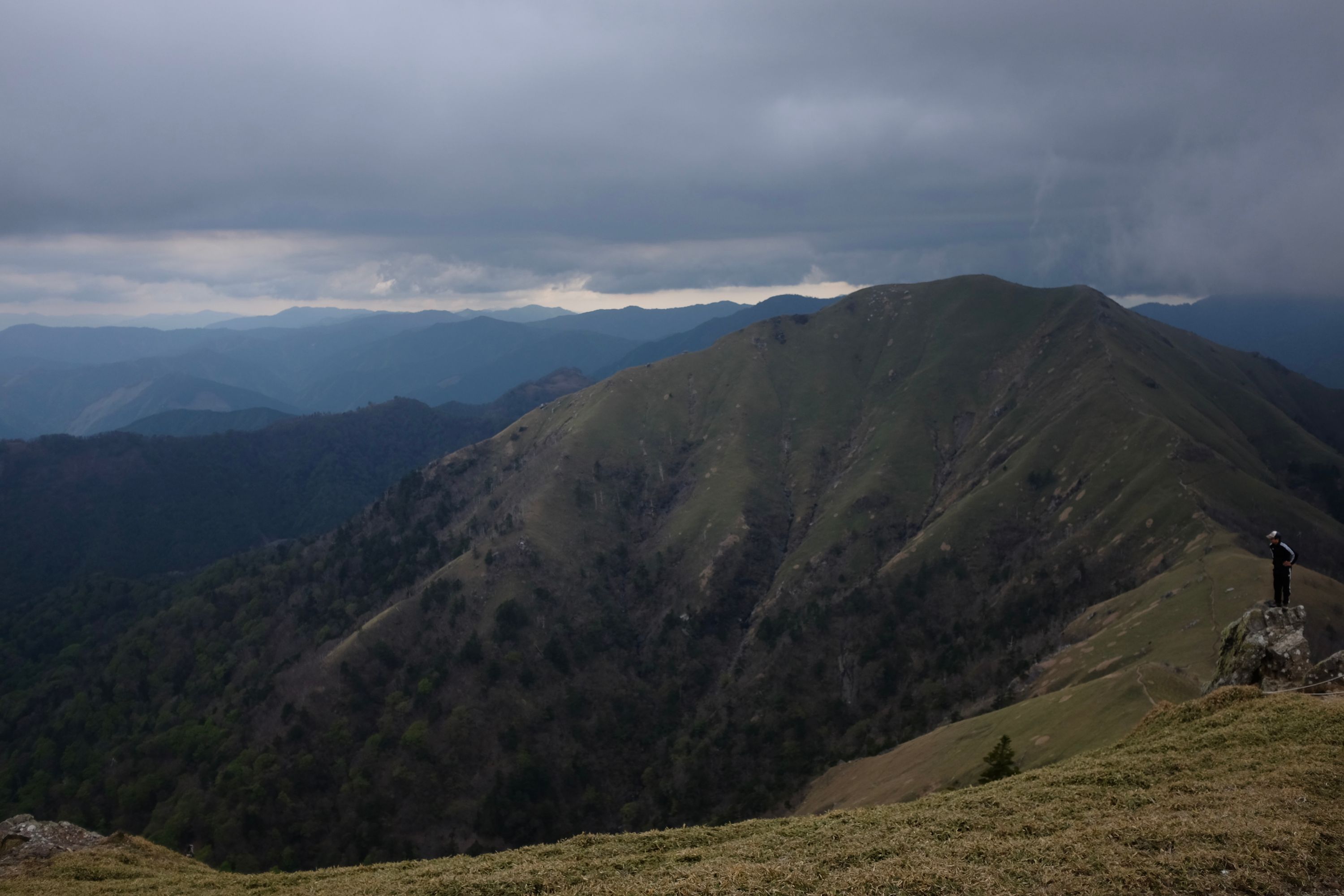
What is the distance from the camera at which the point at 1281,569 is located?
3894 cm

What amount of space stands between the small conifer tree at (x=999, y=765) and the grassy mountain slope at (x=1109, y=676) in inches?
125

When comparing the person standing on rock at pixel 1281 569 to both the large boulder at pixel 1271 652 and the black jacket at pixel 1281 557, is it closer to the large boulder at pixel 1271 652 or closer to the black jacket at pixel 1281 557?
the black jacket at pixel 1281 557

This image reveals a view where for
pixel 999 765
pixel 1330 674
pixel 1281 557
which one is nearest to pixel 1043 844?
pixel 1330 674

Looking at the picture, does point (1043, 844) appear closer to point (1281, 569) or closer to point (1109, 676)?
point (1281, 569)

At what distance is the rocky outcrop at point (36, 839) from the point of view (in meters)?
44.4

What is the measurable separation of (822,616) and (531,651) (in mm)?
76299

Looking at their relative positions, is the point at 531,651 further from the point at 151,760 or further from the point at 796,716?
the point at 151,760

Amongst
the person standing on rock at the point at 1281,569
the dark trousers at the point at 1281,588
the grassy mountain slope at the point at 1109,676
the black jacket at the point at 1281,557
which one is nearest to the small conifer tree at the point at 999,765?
the grassy mountain slope at the point at 1109,676

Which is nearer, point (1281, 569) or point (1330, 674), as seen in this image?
point (1330, 674)

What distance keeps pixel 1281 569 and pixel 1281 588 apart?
6.88 feet

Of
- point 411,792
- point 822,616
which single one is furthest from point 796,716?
point 411,792

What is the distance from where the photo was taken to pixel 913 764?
343 feet

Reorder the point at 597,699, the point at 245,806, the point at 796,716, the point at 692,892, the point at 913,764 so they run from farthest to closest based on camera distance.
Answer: the point at 597,699 < the point at 796,716 < the point at 245,806 < the point at 913,764 < the point at 692,892

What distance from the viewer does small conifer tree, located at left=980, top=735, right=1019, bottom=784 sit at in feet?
221
